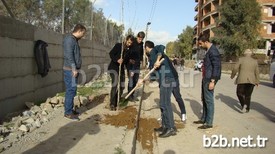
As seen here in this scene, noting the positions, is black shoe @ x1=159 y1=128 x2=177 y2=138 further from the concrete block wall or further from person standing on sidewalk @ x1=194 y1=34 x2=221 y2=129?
the concrete block wall

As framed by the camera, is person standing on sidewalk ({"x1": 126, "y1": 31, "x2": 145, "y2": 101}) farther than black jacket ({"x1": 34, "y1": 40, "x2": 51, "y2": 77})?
Yes

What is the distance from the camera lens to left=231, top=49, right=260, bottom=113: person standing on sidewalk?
32.3 ft

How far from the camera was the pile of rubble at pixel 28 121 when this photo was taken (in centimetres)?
560

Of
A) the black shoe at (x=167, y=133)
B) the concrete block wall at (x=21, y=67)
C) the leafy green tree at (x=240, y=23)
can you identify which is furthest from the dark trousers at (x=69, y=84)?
the leafy green tree at (x=240, y=23)

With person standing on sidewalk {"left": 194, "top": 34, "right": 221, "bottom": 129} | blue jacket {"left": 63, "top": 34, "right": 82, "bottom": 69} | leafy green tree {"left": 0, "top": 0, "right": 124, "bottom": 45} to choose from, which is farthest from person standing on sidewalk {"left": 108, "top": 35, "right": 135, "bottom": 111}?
person standing on sidewalk {"left": 194, "top": 34, "right": 221, "bottom": 129}

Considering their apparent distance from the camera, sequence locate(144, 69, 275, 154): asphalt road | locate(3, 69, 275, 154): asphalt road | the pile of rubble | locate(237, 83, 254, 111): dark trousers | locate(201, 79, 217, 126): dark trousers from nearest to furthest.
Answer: locate(3, 69, 275, 154): asphalt road
the pile of rubble
locate(144, 69, 275, 154): asphalt road
locate(201, 79, 217, 126): dark trousers
locate(237, 83, 254, 111): dark trousers

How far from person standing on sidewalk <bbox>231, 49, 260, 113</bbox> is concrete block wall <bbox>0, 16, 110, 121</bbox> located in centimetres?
515

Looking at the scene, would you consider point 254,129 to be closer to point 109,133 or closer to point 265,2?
point 109,133

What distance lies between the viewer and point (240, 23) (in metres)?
48.0

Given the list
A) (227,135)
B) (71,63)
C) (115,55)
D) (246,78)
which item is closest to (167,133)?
(227,135)

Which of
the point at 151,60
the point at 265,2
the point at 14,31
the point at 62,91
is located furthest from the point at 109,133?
the point at 265,2

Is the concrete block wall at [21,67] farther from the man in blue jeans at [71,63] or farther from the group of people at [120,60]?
the group of people at [120,60]

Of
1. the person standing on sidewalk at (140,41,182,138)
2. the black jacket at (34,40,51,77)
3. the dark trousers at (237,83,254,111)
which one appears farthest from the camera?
the dark trousers at (237,83,254,111)

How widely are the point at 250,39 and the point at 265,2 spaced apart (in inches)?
758
